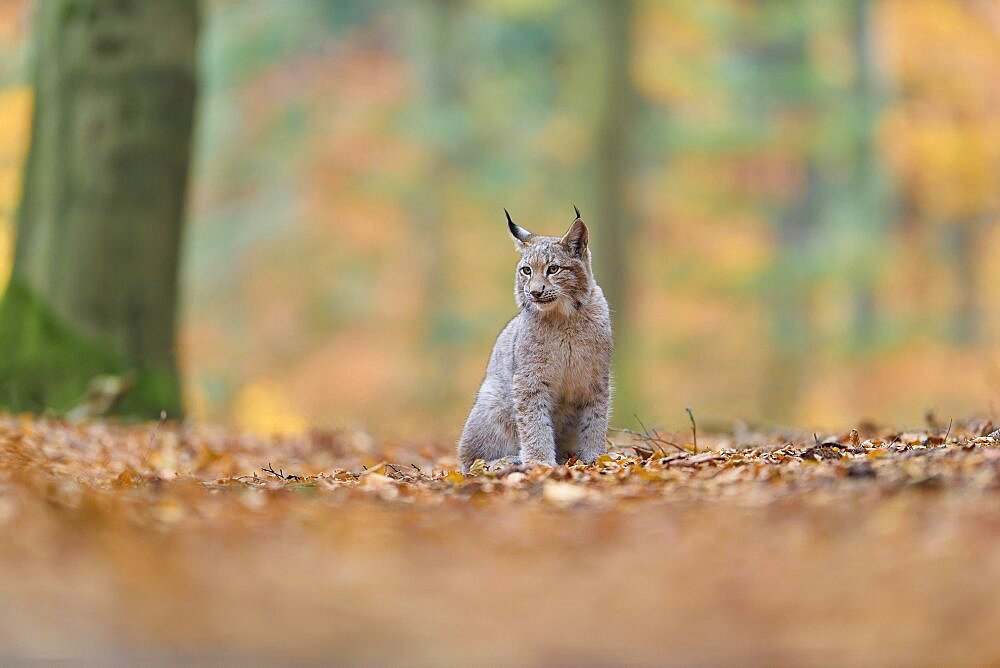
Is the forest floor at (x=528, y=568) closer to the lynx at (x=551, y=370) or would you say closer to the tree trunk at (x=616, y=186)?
the lynx at (x=551, y=370)

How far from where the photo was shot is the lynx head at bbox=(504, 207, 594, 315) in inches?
247

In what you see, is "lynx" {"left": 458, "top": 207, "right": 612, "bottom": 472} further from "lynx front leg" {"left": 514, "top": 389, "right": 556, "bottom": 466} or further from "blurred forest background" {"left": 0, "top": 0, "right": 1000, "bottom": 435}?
"blurred forest background" {"left": 0, "top": 0, "right": 1000, "bottom": 435}

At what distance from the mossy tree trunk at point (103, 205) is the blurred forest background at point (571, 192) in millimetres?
10232

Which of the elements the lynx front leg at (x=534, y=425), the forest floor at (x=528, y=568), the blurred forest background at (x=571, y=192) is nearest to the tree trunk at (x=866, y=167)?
the blurred forest background at (x=571, y=192)

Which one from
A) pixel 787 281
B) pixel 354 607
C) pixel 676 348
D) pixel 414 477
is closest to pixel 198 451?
pixel 414 477

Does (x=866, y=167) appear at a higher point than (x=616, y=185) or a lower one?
higher

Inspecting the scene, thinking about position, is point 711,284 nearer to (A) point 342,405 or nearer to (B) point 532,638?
(A) point 342,405

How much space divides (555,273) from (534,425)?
85cm

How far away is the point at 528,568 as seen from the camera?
3361 mm

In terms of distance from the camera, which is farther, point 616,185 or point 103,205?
point 616,185

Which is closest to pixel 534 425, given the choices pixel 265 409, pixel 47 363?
pixel 47 363

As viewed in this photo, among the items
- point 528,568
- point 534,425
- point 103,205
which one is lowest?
point 528,568

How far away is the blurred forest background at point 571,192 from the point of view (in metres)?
20.9

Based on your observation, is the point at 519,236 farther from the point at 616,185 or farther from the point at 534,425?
the point at 616,185
